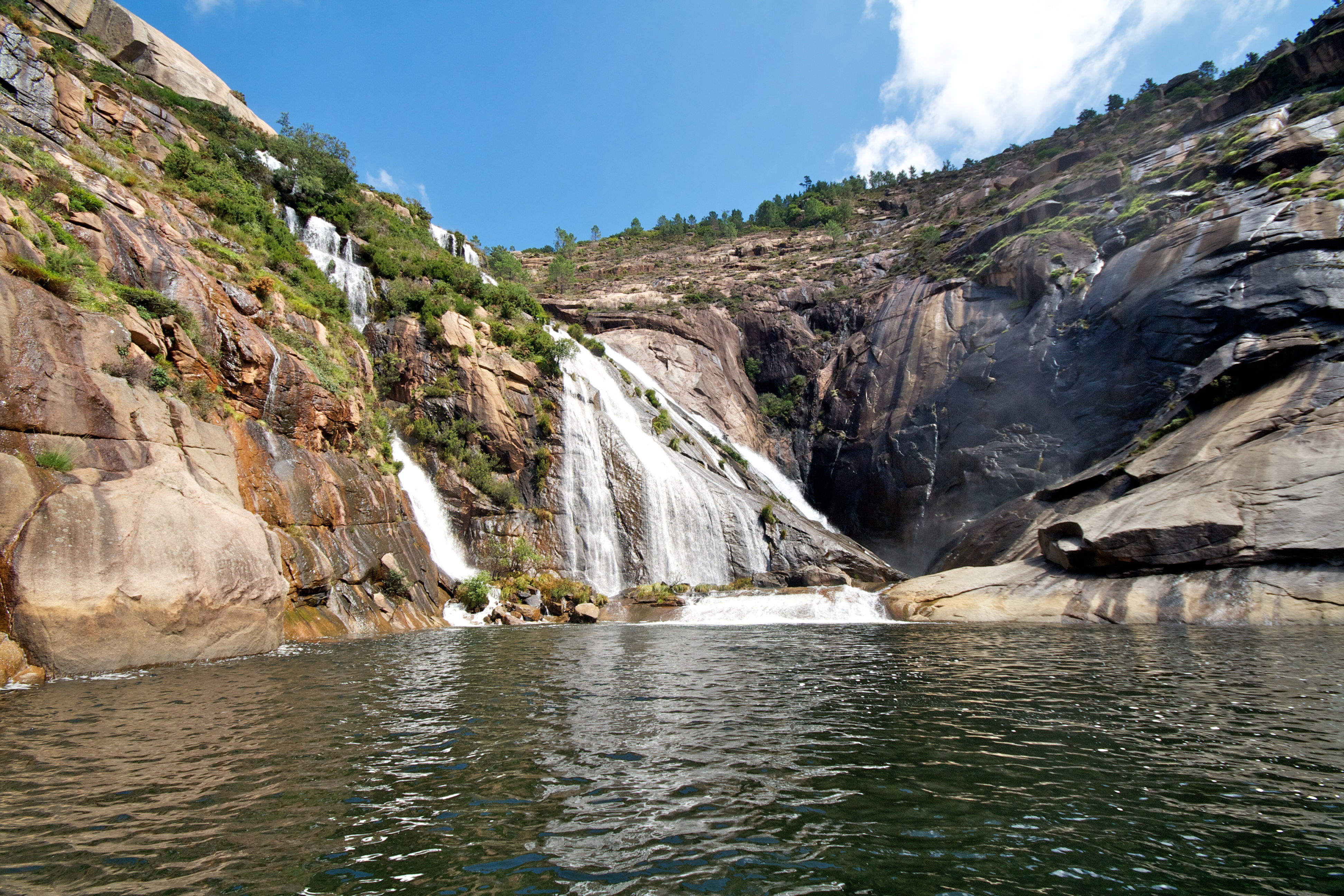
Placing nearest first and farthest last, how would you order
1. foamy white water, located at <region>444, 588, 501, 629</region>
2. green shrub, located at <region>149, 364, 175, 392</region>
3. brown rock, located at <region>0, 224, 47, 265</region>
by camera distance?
brown rock, located at <region>0, 224, 47, 265</region>, green shrub, located at <region>149, 364, 175, 392</region>, foamy white water, located at <region>444, 588, 501, 629</region>

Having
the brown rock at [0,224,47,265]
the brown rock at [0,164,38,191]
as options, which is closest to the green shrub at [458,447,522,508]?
the brown rock at [0,224,47,265]

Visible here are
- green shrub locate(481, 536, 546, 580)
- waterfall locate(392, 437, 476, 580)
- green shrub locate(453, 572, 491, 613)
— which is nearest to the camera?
green shrub locate(453, 572, 491, 613)

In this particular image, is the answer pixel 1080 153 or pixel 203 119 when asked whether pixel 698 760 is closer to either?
pixel 203 119

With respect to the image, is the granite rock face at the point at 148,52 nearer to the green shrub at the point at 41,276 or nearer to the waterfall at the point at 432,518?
the waterfall at the point at 432,518

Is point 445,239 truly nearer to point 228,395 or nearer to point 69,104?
point 69,104

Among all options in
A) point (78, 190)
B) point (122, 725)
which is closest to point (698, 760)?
A: point (122, 725)

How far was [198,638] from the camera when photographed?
1210 cm

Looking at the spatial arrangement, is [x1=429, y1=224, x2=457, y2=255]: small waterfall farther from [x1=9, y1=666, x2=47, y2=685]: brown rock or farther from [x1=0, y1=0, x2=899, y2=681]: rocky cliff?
[x1=9, y1=666, x2=47, y2=685]: brown rock

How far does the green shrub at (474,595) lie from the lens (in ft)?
76.1

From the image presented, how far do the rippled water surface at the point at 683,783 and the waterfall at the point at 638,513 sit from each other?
18.3 m

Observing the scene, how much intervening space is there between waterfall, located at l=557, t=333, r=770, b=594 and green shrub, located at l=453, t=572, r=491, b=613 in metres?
5.16

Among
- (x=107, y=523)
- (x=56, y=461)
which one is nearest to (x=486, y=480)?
(x=107, y=523)

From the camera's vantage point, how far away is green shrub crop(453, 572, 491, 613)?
23188mm

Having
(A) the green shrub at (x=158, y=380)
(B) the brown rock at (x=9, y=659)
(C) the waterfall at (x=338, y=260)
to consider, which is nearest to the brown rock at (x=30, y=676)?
(B) the brown rock at (x=9, y=659)
